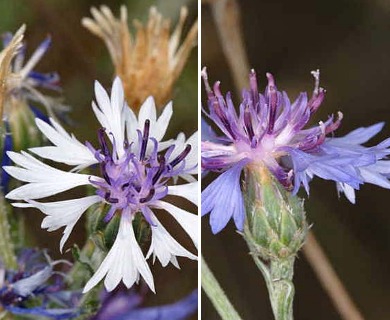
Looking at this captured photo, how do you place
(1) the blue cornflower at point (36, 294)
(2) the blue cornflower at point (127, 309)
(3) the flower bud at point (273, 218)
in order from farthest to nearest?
1. (2) the blue cornflower at point (127, 309)
2. (1) the blue cornflower at point (36, 294)
3. (3) the flower bud at point (273, 218)

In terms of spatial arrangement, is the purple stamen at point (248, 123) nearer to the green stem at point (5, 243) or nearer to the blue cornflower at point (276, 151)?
the blue cornflower at point (276, 151)

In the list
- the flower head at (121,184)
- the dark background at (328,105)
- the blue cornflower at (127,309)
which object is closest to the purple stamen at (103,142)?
the flower head at (121,184)

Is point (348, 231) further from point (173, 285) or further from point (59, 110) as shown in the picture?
point (59, 110)

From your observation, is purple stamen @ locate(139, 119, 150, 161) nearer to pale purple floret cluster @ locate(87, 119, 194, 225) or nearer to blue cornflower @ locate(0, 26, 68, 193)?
pale purple floret cluster @ locate(87, 119, 194, 225)

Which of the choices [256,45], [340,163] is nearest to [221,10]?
[256,45]

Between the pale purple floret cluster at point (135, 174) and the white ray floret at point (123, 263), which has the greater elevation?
the pale purple floret cluster at point (135, 174)

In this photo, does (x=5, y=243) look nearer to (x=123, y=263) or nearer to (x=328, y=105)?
(x=123, y=263)
